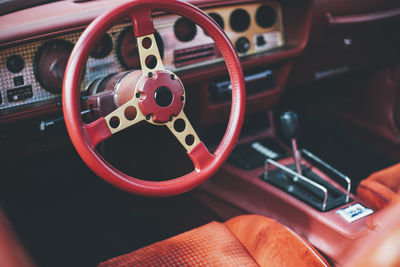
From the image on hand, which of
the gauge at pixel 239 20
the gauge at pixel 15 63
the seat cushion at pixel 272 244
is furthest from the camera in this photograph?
the gauge at pixel 239 20

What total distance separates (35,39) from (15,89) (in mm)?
177

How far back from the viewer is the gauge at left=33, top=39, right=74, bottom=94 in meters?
1.23

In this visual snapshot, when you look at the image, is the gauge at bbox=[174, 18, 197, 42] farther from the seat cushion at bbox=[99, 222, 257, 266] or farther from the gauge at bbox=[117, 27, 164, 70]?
the seat cushion at bbox=[99, 222, 257, 266]

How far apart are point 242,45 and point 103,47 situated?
22.7 inches

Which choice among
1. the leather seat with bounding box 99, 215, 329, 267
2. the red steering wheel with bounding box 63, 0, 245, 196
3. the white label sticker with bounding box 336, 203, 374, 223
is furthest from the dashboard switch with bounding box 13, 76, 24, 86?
the white label sticker with bounding box 336, 203, 374, 223

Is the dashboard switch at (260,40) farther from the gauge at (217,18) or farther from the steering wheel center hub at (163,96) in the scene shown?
the steering wheel center hub at (163,96)

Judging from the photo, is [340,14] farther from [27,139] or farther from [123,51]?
[27,139]

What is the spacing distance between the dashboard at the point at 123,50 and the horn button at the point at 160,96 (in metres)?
0.35

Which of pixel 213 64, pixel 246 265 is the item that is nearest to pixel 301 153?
pixel 213 64

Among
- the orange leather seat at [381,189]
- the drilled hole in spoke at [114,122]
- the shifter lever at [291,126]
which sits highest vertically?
the drilled hole in spoke at [114,122]

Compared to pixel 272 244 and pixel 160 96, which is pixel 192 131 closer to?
pixel 160 96

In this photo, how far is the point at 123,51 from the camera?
1.35 meters

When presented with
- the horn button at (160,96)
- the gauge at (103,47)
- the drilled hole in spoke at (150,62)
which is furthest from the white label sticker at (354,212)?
the gauge at (103,47)

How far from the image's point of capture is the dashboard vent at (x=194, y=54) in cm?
146
